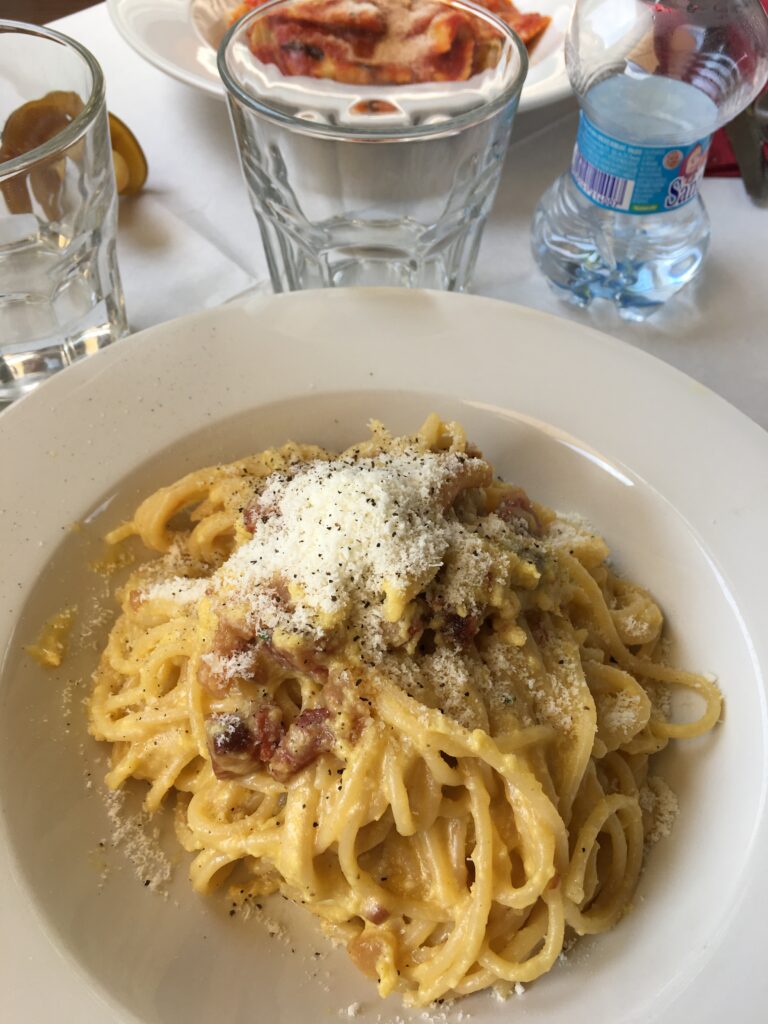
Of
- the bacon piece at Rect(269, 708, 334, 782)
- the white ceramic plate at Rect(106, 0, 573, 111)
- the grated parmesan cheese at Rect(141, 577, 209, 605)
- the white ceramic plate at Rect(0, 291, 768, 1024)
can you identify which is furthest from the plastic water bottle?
the bacon piece at Rect(269, 708, 334, 782)

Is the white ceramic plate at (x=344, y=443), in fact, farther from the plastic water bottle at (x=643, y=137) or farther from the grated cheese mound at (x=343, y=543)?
the plastic water bottle at (x=643, y=137)

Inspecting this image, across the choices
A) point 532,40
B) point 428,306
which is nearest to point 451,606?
point 428,306

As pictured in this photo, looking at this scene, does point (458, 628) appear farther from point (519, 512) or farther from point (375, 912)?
point (375, 912)

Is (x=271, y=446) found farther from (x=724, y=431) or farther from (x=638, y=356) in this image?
(x=724, y=431)

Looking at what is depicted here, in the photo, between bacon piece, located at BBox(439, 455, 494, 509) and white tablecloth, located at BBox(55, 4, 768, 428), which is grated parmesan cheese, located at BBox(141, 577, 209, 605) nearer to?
bacon piece, located at BBox(439, 455, 494, 509)

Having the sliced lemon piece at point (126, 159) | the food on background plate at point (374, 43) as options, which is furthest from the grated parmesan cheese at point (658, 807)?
the sliced lemon piece at point (126, 159)

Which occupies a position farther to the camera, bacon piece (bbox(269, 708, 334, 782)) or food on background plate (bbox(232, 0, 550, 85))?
food on background plate (bbox(232, 0, 550, 85))
